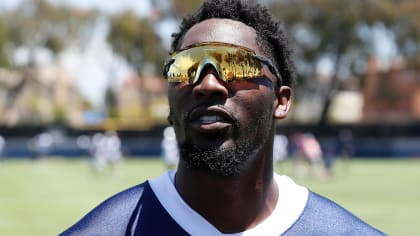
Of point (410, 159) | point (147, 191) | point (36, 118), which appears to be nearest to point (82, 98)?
point (36, 118)

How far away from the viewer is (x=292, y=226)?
286cm

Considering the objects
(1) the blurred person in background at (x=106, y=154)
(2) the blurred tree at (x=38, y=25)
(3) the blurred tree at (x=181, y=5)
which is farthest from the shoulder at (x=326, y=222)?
(2) the blurred tree at (x=38, y=25)

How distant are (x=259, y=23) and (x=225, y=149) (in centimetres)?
58

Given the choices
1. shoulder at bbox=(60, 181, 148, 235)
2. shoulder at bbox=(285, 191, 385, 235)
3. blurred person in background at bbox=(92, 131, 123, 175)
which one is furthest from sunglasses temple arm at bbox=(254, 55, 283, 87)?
blurred person in background at bbox=(92, 131, 123, 175)

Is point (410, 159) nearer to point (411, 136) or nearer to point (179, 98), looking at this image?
point (411, 136)

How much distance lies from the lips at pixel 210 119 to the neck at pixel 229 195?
0.64ft

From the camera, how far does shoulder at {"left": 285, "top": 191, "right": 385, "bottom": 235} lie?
113 inches

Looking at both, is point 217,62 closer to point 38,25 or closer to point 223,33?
point 223,33

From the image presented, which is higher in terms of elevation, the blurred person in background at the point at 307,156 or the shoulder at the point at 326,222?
the shoulder at the point at 326,222

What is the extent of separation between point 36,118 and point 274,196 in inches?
3048

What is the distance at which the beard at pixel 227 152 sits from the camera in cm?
261

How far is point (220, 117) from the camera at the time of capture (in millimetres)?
2625

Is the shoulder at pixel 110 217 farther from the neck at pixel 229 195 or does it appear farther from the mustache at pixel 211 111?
the mustache at pixel 211 111

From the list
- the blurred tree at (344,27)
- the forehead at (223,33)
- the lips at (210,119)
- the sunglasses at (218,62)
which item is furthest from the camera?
the blurred tree at (344,27)
